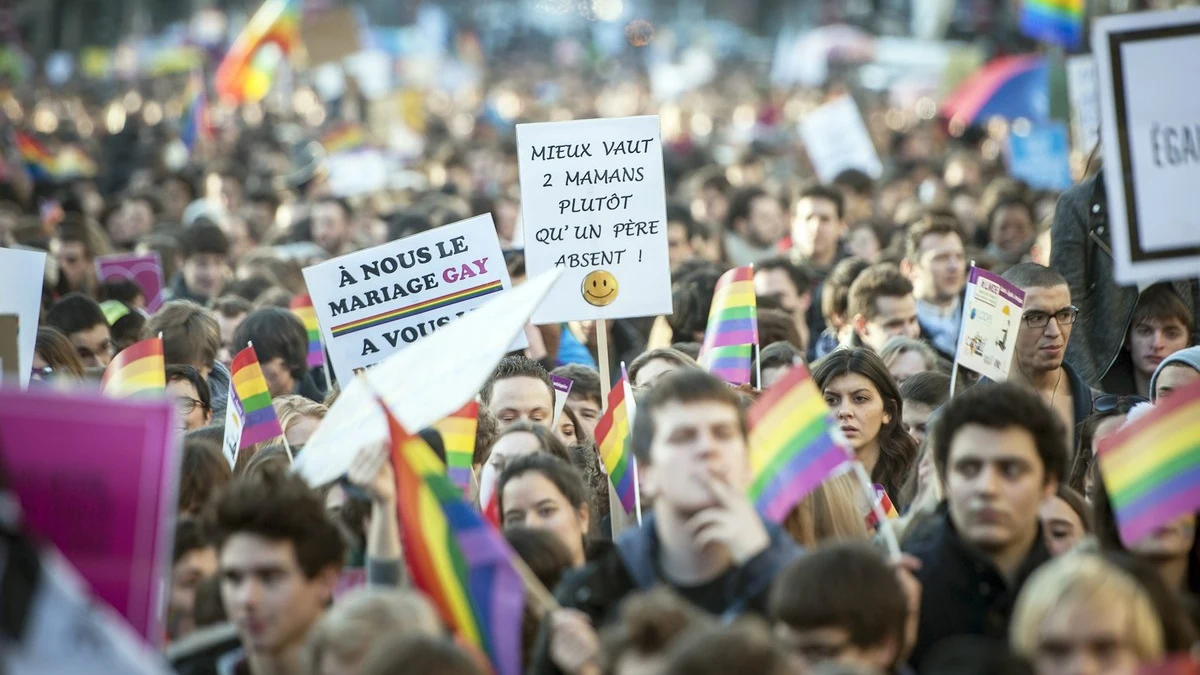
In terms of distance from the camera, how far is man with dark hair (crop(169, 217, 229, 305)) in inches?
534

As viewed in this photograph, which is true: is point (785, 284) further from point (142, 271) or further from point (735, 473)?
point (735, 473)

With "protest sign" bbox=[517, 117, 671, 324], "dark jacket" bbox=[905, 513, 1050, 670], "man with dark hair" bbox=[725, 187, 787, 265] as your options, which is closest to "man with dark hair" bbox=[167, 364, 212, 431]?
"protest sign" bbox=[517, 117, 671, 324]

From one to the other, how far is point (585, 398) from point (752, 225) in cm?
705

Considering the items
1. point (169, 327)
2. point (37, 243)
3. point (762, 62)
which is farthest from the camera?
point (762, 62)

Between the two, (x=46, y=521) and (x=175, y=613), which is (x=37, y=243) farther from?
(x=46, y=521)

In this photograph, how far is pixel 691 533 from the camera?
525 centimetres

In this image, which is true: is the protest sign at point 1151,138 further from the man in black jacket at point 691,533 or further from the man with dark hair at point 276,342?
the man with dark hair at point 276,342

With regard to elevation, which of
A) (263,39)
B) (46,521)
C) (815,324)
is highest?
(263,39)

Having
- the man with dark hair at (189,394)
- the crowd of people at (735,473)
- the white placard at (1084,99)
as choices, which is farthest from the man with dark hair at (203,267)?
the white placard at (1084,99)

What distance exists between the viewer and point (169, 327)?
9930 millimetres

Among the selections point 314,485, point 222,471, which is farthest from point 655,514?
point 222,471

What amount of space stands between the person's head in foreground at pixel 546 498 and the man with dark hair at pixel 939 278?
5049 mm

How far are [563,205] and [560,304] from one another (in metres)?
0.46

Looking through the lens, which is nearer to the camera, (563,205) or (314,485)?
(314,485)
